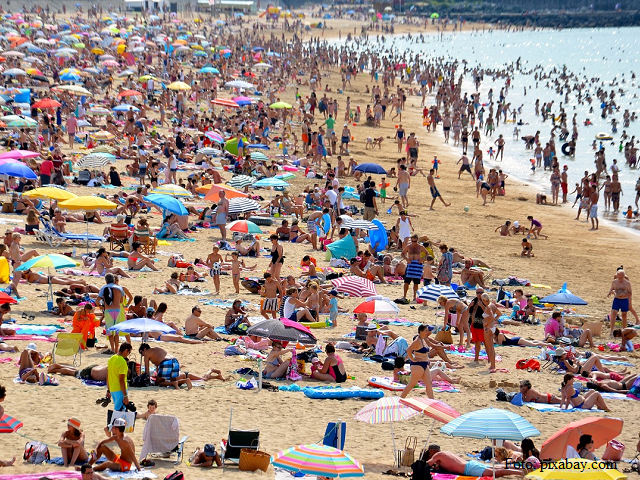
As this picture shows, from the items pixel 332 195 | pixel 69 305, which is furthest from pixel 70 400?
pixel 332 195

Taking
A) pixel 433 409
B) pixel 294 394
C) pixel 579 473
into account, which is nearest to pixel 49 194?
pixel 294 394

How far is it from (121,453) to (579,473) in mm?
3663

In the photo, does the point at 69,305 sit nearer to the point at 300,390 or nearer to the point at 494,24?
the point at 300,390

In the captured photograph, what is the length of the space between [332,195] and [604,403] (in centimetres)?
1031

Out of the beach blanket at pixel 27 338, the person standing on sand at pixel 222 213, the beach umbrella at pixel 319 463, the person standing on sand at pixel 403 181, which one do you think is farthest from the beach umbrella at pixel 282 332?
the person standing on sand at pixel 403 181

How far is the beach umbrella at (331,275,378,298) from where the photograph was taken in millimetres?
13000

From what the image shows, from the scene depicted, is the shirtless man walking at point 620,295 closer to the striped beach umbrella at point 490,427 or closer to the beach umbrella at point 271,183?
the striped beach umbrella at point 490,427

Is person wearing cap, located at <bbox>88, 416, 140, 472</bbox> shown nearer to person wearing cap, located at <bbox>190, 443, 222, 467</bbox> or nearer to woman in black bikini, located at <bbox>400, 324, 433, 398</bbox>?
person wearing cap, located at <bbox>190, 443, 222, 467</bbox>

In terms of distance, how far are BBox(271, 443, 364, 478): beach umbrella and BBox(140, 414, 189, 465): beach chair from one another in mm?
1343

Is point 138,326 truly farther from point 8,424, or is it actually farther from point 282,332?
point 8,424

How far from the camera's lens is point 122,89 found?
33.3 metres

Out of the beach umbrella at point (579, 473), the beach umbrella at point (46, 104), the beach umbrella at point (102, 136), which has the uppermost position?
the beach umbrella at point (46, 104)

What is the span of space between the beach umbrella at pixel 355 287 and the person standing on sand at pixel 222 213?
484cm

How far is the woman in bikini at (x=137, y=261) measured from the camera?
14.6 meters
